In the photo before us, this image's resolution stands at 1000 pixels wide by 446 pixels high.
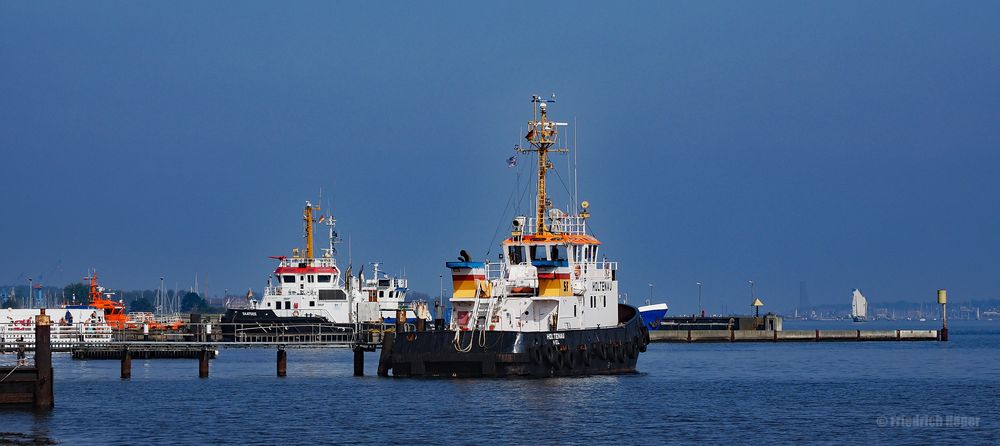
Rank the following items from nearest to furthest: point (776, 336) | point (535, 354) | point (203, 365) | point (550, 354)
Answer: point (535, 354) → point (550, 354) → point (203, 365) → point (776, 336)

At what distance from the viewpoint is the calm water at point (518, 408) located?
40.8 meters

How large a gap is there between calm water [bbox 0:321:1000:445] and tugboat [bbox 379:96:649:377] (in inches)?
34.8

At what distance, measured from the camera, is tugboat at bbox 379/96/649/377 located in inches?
2124

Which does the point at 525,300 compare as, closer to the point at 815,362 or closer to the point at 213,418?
the point at 213,418

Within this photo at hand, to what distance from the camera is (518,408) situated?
154ft

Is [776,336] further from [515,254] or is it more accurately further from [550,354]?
[550,354]

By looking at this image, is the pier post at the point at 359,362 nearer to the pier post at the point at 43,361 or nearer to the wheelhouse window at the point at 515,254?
the wheelhouse window at the point at 515,254

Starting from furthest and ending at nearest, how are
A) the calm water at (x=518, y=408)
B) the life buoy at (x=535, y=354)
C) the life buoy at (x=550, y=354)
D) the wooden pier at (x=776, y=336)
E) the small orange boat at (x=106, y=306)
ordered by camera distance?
1. the wooden pier at (x=776, y=336)
2. the small orange boat at (x=106, y=306)
3. the life buoy at (x=550, y=354)
4. the life buoy at (x=535, y=354)
5. the calm water at (x=518, y=408)

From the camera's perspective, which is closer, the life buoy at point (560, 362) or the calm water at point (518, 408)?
the calm water at point (518, 408)

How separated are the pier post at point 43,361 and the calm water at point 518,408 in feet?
2.08

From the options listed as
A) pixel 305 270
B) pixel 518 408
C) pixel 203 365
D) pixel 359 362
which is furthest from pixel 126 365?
pixel 305 270

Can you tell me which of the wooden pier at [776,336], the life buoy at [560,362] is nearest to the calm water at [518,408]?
the life buoy at [560,362]

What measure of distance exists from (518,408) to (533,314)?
10.3 meters

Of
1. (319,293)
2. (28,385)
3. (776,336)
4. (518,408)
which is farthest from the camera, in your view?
(776,336)
